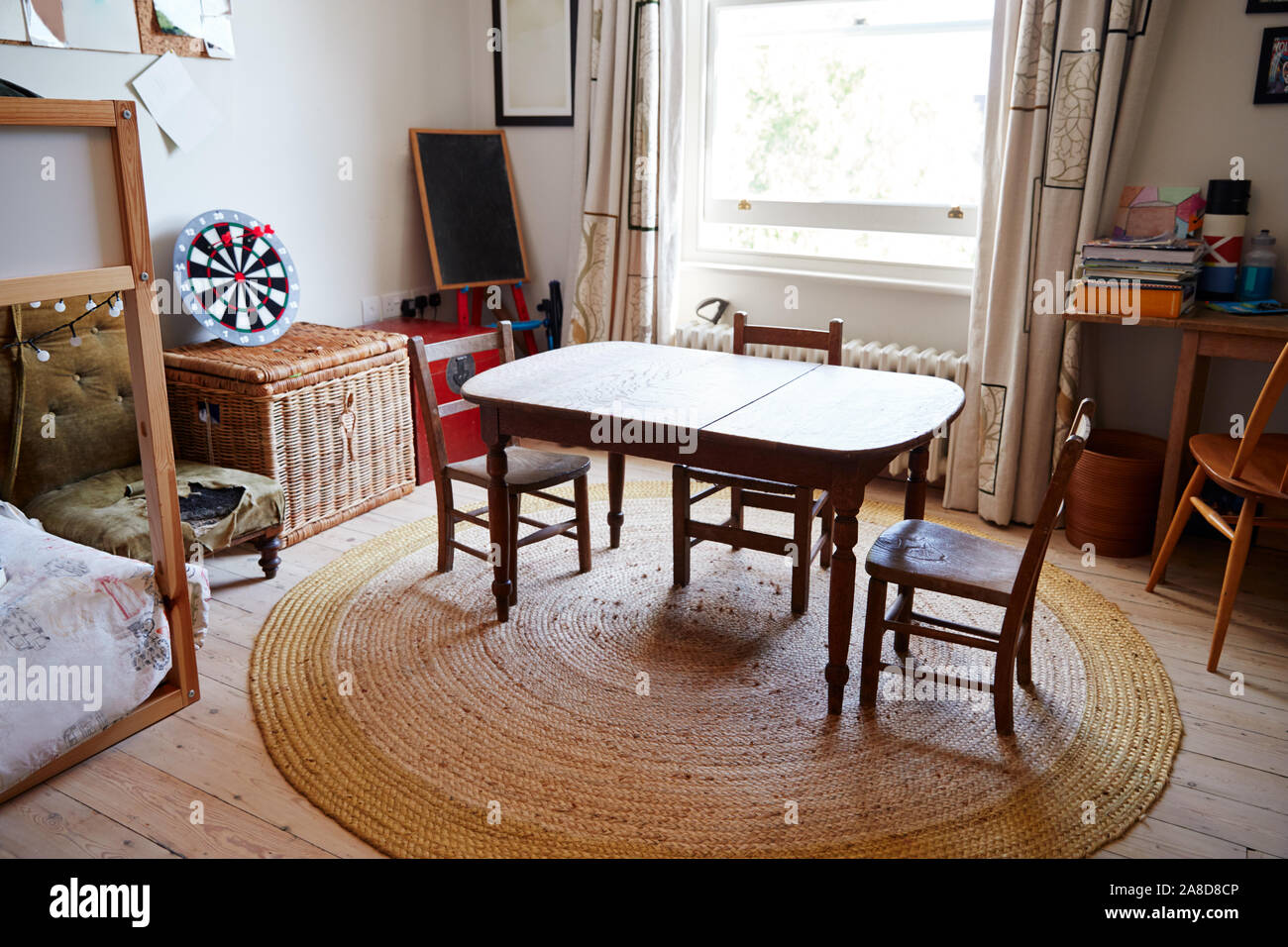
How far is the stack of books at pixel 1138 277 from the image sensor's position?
290 centimetres

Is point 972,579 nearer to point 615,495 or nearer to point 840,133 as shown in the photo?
point 615,495

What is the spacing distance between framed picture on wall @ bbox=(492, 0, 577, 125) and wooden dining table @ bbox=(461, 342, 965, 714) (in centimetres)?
187

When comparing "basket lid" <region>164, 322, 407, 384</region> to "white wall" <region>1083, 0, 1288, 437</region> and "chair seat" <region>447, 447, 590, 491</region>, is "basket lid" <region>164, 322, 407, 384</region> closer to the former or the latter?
"chair seat" <region>447, 447, 590, 491</region>

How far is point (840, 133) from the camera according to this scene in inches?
149

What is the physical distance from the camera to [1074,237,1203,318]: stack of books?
2896 mm

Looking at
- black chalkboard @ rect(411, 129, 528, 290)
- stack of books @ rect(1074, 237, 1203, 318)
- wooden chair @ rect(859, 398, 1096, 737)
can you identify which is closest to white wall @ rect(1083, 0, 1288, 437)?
stack of books @ rect(1074, 237, 1203, 318)

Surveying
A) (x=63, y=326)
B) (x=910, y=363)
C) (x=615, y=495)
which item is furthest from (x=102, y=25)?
(x=910, y=363)

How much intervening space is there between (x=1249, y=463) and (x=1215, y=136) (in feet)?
3.88

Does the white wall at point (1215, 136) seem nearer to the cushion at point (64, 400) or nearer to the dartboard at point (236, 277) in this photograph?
the dartboard at point (236, 277)

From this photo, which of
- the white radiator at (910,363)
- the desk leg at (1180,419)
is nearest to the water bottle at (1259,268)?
the desk leg at (1180,419)

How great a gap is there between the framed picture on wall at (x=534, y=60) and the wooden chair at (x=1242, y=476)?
2.88 m

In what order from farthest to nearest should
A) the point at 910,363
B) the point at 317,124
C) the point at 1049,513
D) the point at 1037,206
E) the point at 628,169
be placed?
1. the point at 628,169
2. the point at 317,124
3. the point at 910,363
4. the point at 1037,206
5. the point at 1049,513

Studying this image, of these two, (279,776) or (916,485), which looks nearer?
(279,776)
